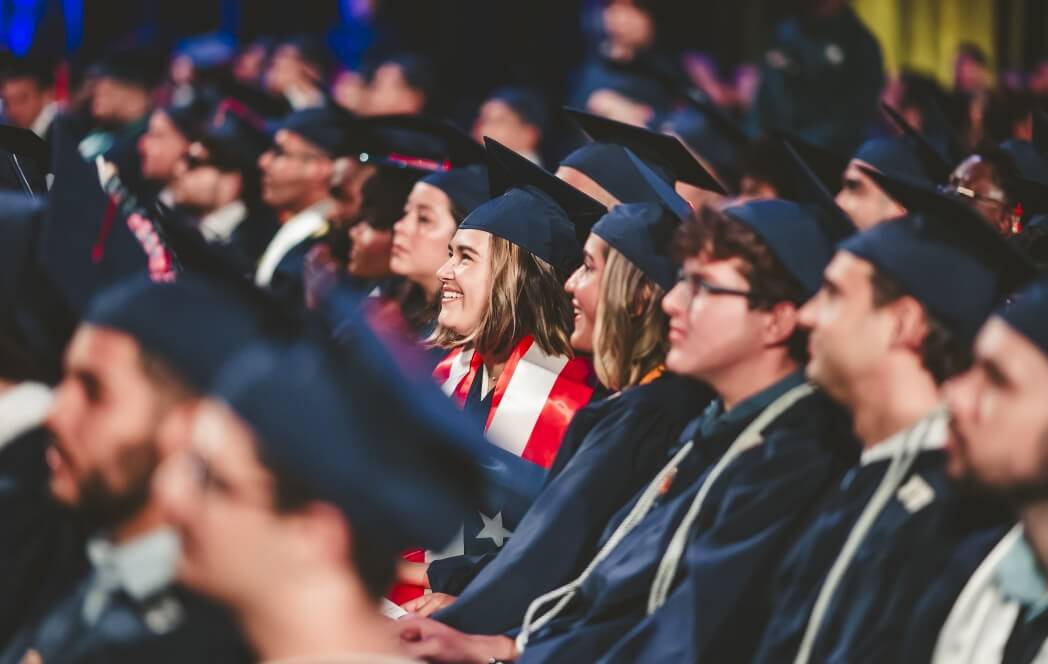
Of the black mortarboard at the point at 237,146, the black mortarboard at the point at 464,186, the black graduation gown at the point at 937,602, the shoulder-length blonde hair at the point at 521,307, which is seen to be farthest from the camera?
Result: the black mortarboard at the point at 237,146

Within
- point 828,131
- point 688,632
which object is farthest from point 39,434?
point 828,131

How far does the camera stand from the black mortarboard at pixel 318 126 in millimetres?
7078

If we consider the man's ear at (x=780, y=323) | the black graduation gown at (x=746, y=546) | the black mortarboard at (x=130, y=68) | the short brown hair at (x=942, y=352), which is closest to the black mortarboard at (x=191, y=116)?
the black mortarboard at (x=130, y=68)

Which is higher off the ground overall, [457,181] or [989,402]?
[989,402]

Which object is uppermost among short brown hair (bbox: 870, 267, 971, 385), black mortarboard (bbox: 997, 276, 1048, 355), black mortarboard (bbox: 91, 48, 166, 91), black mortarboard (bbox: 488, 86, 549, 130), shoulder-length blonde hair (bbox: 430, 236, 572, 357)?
black mortarboard (bbox: 997, 276, 1048, 355)

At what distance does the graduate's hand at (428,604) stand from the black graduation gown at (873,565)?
114 cm

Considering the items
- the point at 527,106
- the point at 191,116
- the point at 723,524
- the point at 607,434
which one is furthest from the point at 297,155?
the point at 723,524

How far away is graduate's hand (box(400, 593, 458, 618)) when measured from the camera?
11.8 feet

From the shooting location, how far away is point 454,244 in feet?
14.2

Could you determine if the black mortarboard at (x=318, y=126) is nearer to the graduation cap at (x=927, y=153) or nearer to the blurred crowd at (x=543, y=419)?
the blurred crowd at (x=543, y=419)

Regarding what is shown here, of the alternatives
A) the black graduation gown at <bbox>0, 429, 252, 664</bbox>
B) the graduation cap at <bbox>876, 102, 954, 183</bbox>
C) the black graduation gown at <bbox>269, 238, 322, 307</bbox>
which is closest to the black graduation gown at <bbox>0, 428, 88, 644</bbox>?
the black graduation gown at <bbox>0, 429, 252, 664</bbox>

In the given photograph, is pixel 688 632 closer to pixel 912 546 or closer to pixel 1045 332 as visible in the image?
pixel 912 546

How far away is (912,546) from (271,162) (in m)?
5.25

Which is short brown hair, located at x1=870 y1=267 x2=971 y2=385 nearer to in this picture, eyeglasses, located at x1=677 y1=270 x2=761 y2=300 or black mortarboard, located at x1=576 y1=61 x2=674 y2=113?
eyeglasses, located at x1=677 y1=270 x2=761 y2=300
